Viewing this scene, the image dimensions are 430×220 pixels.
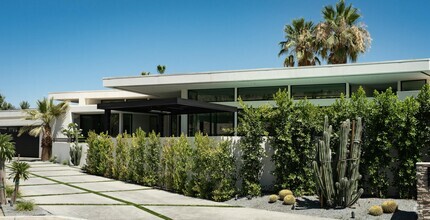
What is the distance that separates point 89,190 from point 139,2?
901 cm

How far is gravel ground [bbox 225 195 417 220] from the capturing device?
12.4 metres

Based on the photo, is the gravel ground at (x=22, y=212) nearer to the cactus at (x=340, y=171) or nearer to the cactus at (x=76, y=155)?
the cactus at (x=340, y=171)

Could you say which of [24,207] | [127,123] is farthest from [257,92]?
[24,207]

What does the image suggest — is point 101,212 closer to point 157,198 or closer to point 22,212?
point 22,212

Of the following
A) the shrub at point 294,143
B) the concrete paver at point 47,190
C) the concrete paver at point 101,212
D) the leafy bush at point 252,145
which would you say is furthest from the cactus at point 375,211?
the concrete paver at point 47,190

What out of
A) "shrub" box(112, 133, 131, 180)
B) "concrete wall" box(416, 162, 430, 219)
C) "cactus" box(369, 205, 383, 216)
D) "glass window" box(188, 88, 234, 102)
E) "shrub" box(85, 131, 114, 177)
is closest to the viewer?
"concrete wall" box(416, 162, 430, 219)

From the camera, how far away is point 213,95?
2950 centimetres

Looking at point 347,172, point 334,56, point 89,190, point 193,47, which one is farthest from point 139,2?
point 334,56

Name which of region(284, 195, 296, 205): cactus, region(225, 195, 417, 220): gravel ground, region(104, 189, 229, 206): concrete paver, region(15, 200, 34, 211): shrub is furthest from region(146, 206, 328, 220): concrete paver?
region(15, 200, 34, 211): shrub

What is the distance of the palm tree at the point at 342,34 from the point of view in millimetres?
Answer: 32781

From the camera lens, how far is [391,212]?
12523 millimetres

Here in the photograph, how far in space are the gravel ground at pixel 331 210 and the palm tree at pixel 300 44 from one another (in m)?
21.7

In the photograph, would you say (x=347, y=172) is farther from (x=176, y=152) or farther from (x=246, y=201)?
(x=176, y=152)

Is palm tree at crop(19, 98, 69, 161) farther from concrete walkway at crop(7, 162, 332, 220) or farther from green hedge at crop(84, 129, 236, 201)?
concrete walkway at crop(7, 162, 332, 220)
